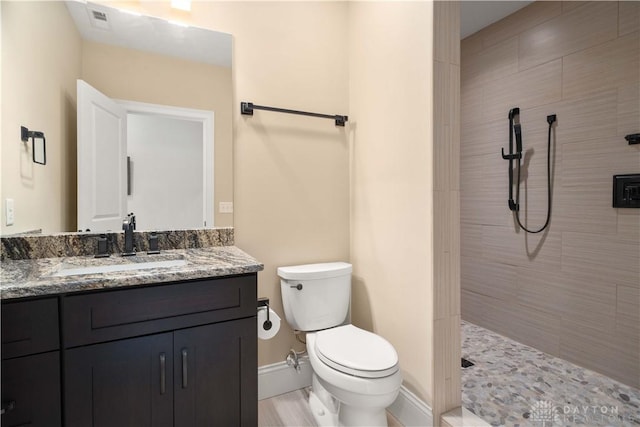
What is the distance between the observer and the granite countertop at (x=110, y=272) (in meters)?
0.97

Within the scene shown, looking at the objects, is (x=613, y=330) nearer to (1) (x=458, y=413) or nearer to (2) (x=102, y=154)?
(1) (x=458, y=413)

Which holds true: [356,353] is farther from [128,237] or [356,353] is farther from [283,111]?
[283,111]

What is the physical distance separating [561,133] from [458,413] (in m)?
1.85

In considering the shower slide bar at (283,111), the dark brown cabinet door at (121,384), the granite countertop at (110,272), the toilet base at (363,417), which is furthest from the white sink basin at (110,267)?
the toilet base at (363,417)

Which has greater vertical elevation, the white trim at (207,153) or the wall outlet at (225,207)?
the white trim at (207,153)

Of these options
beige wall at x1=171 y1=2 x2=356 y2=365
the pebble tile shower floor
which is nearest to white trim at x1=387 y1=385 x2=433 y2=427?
the pebble tile shower floor

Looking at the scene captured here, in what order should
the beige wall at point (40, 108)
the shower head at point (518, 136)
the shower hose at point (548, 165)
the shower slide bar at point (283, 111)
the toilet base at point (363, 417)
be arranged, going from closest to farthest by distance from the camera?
1. the beige wall at point (40, 108)
2. the toilet base at point (363, 417)
3. the shower slide bar at point (283, 111)
4. the shower hose at point (548, 165)
5. the shower head at point (518, 136)

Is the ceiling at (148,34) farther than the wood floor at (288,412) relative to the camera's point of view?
No

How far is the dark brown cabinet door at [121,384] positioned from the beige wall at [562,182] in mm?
2361

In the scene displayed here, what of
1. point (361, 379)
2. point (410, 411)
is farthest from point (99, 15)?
point (410, 411)

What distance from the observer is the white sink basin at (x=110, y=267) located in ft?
3.87

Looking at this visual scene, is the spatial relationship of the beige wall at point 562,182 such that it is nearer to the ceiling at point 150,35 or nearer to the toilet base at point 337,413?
the toilet base at point 337,413

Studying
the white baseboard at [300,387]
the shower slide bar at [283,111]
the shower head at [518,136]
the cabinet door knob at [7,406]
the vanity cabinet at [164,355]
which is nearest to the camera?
the cabinet door knob at [7,406]

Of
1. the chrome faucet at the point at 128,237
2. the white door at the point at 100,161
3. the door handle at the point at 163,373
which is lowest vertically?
the door handle at the point at 163,373
